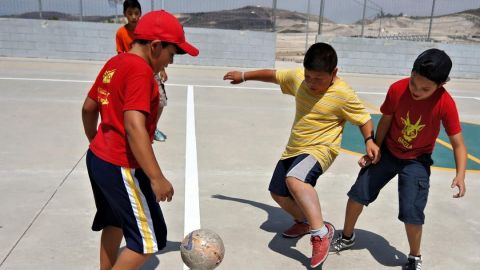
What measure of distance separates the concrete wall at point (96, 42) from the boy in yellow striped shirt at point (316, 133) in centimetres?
1362

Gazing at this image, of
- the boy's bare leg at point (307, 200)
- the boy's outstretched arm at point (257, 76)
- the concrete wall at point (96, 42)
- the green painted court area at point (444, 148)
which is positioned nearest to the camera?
the boy's bare leg at point (307, 200)

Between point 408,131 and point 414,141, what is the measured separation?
0.27 feet

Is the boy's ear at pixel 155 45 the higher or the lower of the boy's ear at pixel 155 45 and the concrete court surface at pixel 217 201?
the higher

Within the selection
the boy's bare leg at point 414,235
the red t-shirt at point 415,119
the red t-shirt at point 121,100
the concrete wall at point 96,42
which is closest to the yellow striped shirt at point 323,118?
the red t-shirt at point 415,119

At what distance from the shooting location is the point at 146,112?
85.2 inches

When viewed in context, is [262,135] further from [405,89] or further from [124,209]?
[124,209]

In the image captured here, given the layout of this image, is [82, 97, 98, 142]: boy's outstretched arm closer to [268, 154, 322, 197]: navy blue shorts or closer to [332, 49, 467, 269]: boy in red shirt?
[268, 154, 322, 197]: navy blue shorts

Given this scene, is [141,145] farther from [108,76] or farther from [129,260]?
A: [129,260]

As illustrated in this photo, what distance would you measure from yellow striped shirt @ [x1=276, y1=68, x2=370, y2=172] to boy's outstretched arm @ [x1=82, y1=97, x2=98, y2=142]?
4.77ft

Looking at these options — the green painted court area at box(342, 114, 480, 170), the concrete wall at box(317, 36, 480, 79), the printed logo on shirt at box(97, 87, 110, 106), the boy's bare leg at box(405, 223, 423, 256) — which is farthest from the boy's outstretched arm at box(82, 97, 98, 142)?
the concrete wall at box(317, 36, 480, 79)

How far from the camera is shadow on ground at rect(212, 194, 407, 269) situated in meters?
3.50

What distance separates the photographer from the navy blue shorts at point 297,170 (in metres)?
3.23

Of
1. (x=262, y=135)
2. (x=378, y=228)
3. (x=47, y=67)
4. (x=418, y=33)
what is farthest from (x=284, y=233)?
(x=418, y=33)

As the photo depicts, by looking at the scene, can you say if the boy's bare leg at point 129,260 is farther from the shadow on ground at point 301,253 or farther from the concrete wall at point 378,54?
the concrete wall at point 378,54
